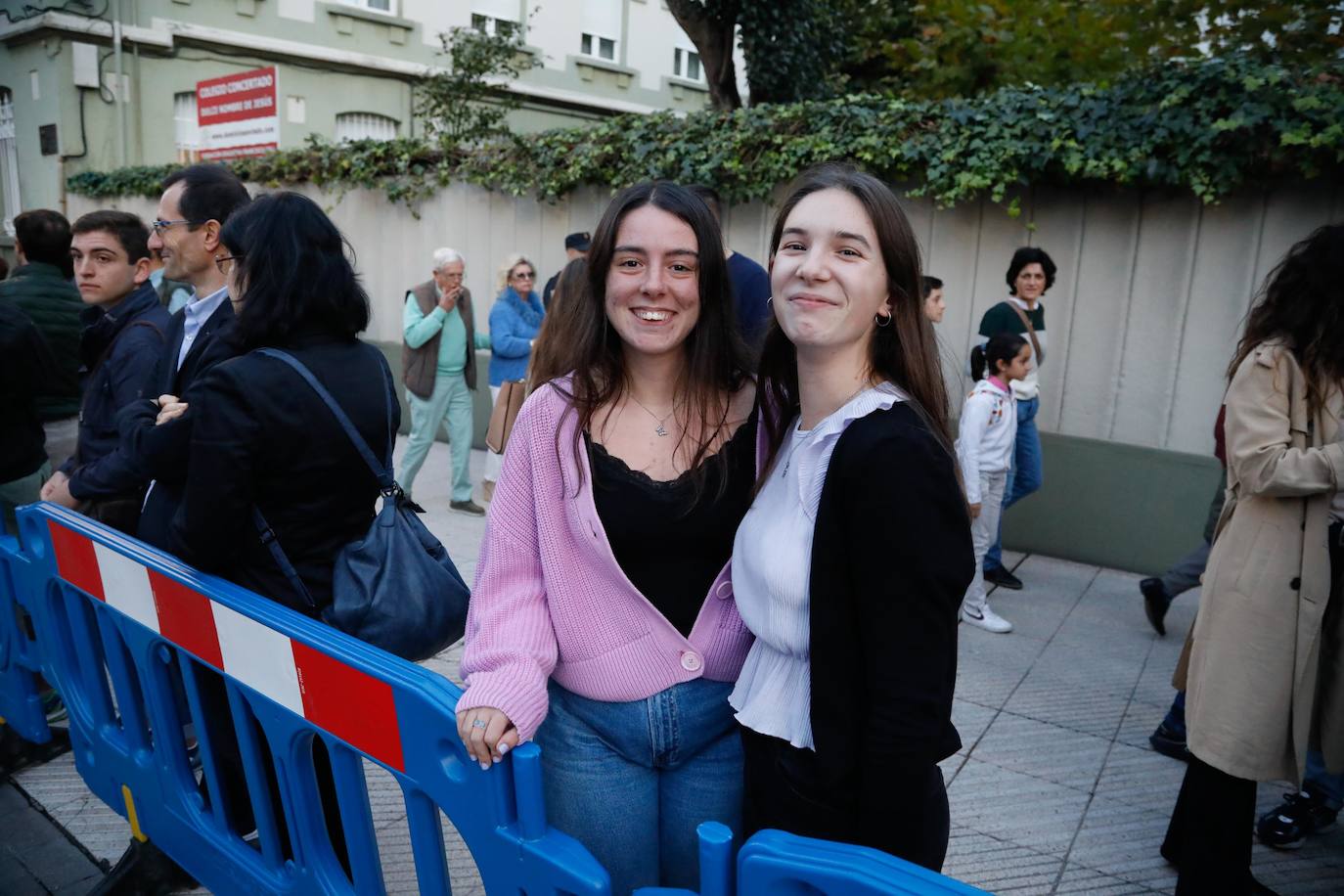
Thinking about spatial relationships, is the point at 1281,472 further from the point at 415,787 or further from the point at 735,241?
the point at 735,241

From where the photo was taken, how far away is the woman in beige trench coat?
2428mm

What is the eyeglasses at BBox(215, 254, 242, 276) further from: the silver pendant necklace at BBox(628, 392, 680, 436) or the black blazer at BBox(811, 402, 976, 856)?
the black blazer at BBox(811, 402, 976, 856)

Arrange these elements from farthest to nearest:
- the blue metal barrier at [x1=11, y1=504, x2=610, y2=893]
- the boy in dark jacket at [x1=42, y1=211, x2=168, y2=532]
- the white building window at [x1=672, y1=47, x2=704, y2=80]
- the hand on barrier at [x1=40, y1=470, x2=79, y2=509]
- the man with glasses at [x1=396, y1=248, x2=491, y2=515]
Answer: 1. the white building window at [x1=672, y1=47, x2=704, y2=80]
2. the man with glasses at [x1=396, y1=248, x2=491, y2=515]
3. the hand on barrier at [x1=40, y1=470, x2=79, y2=509]
4. the boy in dark jacket at [x1=42, y1=211, x2=168, y2=532]
5. the blue metal barrier at [x1=11, y1=504, x2=610, y2=893]

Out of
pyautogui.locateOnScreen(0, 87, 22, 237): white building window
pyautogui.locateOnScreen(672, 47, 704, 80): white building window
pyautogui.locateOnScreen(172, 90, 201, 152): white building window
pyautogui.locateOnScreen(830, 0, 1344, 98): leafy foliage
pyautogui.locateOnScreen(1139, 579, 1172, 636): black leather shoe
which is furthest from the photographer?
pyautogui.locateOnScreen(672, 47, 704, 80): white building window

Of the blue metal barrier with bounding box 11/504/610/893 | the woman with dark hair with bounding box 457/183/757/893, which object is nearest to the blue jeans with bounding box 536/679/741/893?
the woman with dark hair with bounding box 457/183/757/893

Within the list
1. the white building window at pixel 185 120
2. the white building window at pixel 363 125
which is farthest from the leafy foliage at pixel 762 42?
the white building window at pixel 185 120

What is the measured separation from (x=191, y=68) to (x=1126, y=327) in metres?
14.5

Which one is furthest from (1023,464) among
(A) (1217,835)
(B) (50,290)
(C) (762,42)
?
(C) (762,42)

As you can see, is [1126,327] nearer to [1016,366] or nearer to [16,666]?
[1016,366]

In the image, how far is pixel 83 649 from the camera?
8.84 feet

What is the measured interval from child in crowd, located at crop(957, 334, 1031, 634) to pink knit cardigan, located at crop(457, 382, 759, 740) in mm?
3382

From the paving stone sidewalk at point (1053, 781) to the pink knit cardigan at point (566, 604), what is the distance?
4.89 feet

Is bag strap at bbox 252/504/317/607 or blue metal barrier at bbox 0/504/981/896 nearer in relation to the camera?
blue metal barrier at bbox 0/504/981/896

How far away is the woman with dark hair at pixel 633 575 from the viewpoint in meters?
1.65
